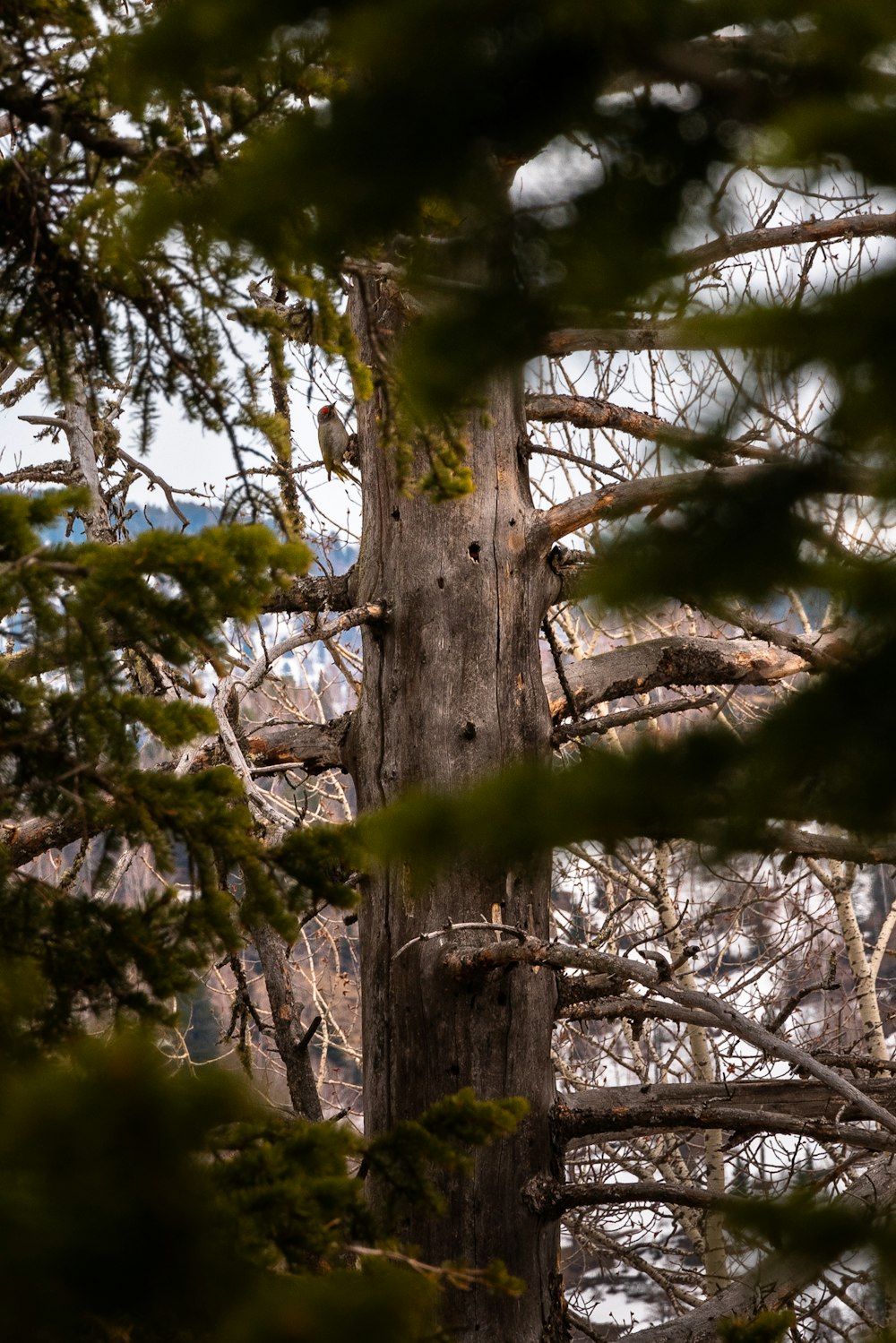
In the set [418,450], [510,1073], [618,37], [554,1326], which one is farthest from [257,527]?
[554,1326]

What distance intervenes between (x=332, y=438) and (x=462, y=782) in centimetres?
165

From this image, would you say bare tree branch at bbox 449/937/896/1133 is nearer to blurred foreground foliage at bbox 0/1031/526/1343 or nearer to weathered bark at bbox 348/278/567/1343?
weathered bark at bbox 348/278/567/1343

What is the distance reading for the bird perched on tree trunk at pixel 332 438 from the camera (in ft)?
14.8

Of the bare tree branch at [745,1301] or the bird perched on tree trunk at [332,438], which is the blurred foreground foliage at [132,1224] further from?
the bird perched on tree trunk at [332,438]

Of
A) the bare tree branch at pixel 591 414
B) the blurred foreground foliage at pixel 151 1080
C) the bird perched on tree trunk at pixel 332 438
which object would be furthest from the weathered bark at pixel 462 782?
the blurred foreground foliage at pixel 151 1080

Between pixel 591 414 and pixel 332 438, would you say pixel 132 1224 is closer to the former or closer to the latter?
pixel 591 414

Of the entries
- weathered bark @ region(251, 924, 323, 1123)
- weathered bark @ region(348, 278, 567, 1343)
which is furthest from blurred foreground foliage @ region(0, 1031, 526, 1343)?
weathered bark @ region(251, 924, 323, 1123)

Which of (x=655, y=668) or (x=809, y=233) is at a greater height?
(x=809, y=233)

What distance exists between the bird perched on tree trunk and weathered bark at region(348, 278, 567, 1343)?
0.36 m

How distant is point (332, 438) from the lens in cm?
454

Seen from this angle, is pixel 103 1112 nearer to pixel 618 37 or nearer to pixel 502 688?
pixel 618 37

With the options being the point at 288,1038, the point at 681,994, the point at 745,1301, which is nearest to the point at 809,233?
the point at 681,994

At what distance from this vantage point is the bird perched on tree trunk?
451 centimetres

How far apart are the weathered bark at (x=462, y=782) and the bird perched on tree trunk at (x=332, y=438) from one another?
1.19 ft
